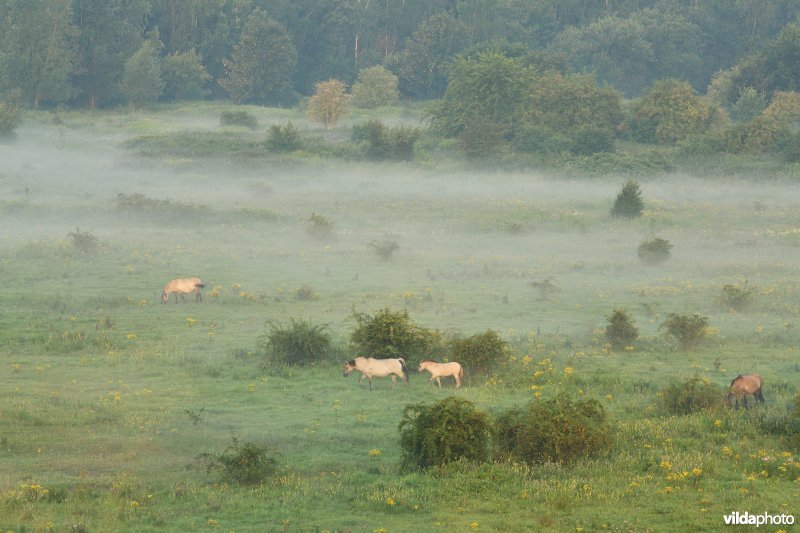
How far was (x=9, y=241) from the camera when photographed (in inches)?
1614

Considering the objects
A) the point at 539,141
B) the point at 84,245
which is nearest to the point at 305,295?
the point at 84,245

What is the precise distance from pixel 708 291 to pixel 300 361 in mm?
14101

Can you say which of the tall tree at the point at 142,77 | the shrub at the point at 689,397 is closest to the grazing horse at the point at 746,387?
the shrub at the point at 689,397

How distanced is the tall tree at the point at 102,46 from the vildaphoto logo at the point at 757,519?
85759 mm

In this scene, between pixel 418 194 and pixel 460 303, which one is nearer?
pixel 460 303

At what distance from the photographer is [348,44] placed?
391 feet

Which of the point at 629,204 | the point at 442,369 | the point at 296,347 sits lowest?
the point at 296,347

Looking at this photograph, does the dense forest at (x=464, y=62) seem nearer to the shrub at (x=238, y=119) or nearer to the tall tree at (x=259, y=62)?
the tall tree at (x=259, y=62)

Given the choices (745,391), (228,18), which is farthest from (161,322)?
(228,18)

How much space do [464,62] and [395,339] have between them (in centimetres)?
5560

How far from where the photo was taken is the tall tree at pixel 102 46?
93.2 metres

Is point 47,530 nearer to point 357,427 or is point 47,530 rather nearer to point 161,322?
point 357,427

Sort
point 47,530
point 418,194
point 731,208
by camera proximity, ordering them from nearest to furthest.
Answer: point 47,530
point 731,208
point 418,194

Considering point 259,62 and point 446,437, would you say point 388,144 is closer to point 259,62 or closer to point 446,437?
point 259,62
